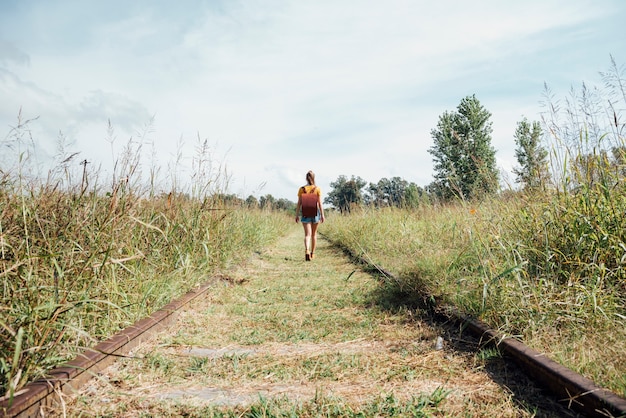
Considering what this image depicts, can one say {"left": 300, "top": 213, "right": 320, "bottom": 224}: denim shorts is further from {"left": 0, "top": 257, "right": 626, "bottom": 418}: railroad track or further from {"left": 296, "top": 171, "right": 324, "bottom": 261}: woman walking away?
{"left": 0, "top": 257, "right": 626, "bottom": 418}: railroad track

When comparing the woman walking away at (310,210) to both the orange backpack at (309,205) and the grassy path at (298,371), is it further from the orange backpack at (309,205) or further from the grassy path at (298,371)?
the grassy path at (298,371)

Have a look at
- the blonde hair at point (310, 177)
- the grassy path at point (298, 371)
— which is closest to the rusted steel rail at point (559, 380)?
the grassy path at point (298, 371)

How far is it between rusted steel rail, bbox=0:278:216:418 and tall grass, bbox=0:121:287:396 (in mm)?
80

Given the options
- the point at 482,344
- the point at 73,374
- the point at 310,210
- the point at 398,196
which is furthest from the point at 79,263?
the point at 398,196

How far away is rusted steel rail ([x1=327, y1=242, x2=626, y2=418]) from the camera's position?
6.97ft

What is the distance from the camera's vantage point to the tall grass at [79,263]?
97.0 inches

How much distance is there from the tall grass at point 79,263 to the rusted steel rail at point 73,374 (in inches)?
3.1

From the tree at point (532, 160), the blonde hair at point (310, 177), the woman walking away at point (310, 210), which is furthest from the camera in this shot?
the blonde hair at point (310, 177)

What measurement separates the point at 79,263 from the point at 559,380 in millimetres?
3228

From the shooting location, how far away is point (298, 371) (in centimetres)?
298

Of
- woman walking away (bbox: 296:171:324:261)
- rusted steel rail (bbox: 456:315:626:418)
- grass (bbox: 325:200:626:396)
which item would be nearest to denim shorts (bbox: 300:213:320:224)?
woman walking away (bbox: 296:171:324:261)

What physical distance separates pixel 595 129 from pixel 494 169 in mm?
1121

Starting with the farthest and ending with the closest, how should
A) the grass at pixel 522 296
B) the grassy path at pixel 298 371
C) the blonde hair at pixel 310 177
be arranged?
the blonde hair at pixel 310 177, the grass at pixel 522 296, the grassy path at pixel 298 371

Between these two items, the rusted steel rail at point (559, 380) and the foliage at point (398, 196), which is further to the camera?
the foliage at point (398, 196)
